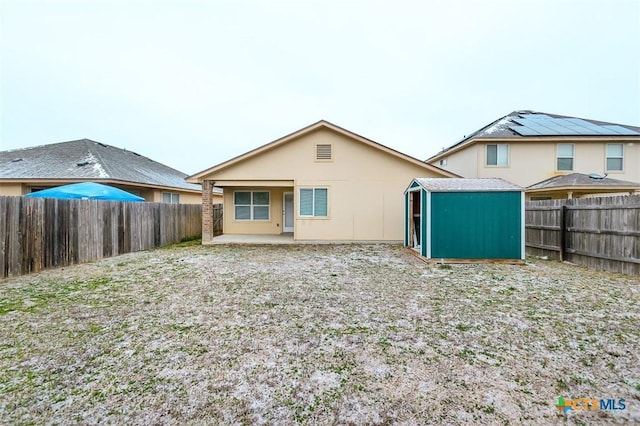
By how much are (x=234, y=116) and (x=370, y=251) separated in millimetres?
27730

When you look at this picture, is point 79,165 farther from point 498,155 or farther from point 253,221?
point 498,155

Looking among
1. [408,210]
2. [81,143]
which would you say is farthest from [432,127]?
[81,143]

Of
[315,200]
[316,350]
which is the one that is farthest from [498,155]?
[316,350]

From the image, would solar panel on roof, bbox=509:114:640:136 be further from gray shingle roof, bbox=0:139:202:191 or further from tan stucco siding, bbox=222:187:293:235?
gray shingle roof, bbox=0:139:202:191

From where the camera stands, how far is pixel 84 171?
15789 millimetres

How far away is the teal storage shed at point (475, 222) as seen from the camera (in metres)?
8.36

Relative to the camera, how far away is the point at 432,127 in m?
35.6

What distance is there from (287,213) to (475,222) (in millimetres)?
9093

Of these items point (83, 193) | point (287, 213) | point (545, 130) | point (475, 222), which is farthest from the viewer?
point (287, 213)

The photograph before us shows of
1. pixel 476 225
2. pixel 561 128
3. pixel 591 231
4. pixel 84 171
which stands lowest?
pixel 591 231

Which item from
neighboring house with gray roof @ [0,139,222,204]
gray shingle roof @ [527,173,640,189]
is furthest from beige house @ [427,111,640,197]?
neighboring house with gray roof @ [0,139,222,204]

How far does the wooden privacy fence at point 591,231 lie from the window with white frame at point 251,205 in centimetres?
1076

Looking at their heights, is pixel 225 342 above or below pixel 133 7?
below

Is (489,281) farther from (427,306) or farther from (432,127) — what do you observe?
(432,127)
